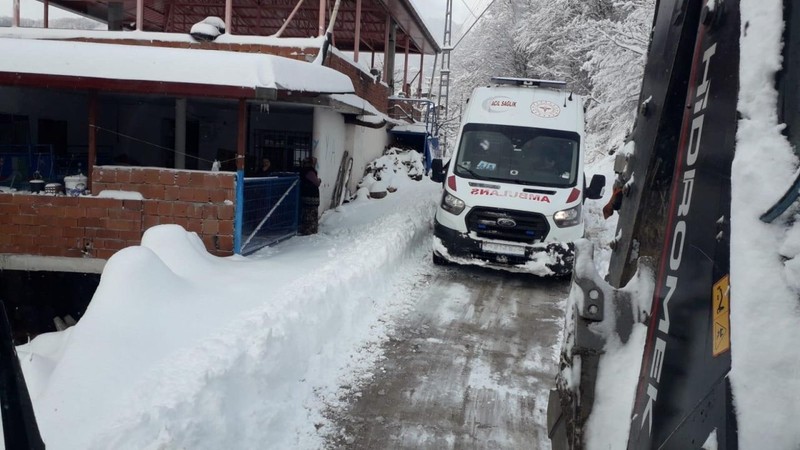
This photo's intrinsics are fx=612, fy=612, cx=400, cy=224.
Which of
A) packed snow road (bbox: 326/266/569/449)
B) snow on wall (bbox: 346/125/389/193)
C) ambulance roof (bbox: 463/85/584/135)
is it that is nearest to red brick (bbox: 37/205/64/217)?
packed snow road (bbox: 326/266/569/449)

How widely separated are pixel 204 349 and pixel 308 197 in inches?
278

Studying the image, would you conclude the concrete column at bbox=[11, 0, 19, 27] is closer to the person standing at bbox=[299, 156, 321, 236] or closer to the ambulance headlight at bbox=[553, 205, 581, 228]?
the person standing at bbox=[299, 156, 321, 236]

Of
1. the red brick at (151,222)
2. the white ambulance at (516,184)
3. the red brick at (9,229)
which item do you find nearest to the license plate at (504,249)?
the white ambulance at (516,184)

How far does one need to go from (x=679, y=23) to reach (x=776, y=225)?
126 cm

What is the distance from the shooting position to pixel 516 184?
9.50 metres

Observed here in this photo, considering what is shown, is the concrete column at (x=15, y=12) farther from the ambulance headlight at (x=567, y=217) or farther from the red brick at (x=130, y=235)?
the ambulance headlight at (x=567, y=217)

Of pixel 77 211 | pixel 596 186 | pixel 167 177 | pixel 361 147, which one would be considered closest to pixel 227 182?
pixel 167 177

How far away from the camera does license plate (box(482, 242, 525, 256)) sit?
912 cm

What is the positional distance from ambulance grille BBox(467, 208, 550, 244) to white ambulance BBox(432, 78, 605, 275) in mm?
15

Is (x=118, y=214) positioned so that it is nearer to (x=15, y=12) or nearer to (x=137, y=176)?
(x=137, y=176)

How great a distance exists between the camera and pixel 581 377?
235cm

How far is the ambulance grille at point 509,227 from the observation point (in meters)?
9.07

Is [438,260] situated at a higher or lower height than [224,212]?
lower

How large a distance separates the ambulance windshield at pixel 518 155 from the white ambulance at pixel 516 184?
2cm
